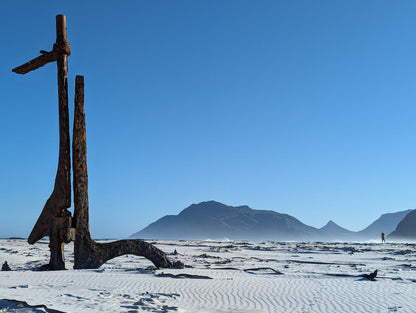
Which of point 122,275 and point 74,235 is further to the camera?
point 74,235

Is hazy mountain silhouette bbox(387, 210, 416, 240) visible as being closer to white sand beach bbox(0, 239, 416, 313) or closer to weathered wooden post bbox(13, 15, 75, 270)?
white sand beach bbox(0, 239, 416, 313)

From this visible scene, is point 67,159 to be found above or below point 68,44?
below

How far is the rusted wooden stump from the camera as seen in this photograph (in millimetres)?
11040

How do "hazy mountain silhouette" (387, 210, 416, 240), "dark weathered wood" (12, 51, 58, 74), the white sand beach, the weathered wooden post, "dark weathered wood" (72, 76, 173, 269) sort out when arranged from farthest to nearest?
"hazy mountain silhouette" (387, 210, 416, 240), "dark weathered wood" (12, 51, 58, 74), "dark weathered wood" (72, 76, 173, 269), the weathered wooden post, the white sand beach

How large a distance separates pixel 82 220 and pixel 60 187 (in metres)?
1.08

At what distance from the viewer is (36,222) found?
11.4 meters

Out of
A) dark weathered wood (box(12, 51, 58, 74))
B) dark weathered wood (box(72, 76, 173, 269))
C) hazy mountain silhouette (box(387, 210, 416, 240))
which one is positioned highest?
dark weathered wood (box(12, 51, 58, 74))

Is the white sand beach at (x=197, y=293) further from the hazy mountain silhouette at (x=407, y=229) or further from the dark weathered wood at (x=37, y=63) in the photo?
the hazy mountain silhouette at (x=407, y=229)

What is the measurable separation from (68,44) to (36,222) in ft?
16.9

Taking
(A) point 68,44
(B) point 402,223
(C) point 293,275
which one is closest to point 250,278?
(C) point 293,275

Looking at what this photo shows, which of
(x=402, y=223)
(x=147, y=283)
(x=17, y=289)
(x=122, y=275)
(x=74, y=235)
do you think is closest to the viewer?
(x=17, y=289)

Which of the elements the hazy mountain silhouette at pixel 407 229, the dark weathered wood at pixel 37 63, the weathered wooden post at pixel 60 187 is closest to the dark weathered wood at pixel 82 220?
the weathered wooden post at pixel 60 187

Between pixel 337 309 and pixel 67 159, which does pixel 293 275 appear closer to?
pixel 337 309

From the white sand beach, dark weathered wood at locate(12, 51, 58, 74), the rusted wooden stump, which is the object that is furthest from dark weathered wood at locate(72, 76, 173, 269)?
dark weathered wood at locate(12, 51, 58, 74)
